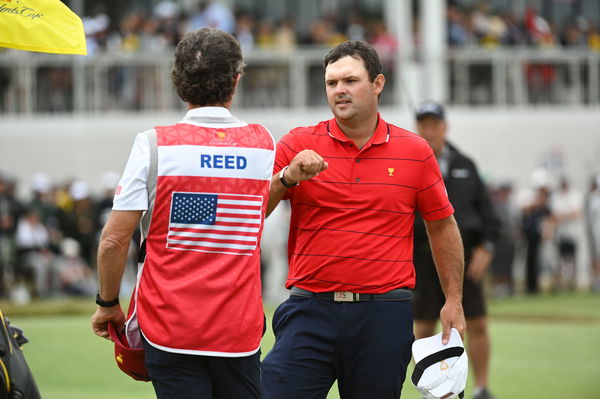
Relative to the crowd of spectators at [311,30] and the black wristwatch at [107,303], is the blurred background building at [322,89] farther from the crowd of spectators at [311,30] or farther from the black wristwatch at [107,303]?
the black wristwatch at [107,303]

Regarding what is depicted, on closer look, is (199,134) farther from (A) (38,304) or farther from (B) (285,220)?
(B) (285,220)

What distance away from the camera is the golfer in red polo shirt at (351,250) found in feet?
A: 19.1

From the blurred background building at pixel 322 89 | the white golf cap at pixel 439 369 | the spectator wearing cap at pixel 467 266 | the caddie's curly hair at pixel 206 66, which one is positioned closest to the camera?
the caddie's curly hair at pixel 206 66

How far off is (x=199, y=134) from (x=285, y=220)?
16.0 metres

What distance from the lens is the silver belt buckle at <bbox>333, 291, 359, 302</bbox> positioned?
19.1ft

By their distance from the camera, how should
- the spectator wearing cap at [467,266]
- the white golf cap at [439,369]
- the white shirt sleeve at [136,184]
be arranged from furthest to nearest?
the spectator wearing cap at [467,266], the white golf cap at [439,369], the white shirt sleeve at [136,184]

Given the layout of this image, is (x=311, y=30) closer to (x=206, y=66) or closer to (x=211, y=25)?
(x=211, y=25)

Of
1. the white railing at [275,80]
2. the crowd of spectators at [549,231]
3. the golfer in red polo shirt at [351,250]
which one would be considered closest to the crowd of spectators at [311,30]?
the white railing at [275,80]

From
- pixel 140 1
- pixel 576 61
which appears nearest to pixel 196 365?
pixel 576 61

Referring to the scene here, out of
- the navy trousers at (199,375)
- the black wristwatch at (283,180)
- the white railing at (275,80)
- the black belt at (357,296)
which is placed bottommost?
the navy trousers at (199,375)

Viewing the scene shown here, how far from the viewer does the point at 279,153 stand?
19.4 ft

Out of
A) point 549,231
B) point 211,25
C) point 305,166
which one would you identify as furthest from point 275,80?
point 305,166

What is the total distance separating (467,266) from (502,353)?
3.86 m

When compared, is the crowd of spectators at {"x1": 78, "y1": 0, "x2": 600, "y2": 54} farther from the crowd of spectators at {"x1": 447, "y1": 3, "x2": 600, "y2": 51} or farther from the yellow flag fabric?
the yellow flag fabric
